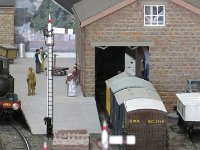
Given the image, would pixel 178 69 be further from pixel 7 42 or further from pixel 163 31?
pixel 7 42

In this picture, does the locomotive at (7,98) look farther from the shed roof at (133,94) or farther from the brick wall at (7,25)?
the brick wall at (7,25)

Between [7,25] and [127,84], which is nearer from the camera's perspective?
[127,84]

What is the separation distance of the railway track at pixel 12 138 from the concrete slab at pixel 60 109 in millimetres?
637

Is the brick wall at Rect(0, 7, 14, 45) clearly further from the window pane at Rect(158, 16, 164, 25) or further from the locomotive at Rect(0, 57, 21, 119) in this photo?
the locomotive at Rect(0, 57, 21, 119)

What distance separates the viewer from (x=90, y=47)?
33.8 metres

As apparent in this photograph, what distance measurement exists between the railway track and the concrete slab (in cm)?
64

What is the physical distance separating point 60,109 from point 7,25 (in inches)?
788

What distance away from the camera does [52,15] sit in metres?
52.2

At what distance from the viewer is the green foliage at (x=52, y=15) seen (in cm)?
5225

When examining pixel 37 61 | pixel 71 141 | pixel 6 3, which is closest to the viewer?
pixel 71 141

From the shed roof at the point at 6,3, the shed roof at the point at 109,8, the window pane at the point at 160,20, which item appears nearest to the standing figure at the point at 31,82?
the shed roof at the point at 109,8

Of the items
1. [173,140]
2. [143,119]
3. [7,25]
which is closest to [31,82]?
[173,140]

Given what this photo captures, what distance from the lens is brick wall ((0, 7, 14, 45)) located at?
50750 millimetres

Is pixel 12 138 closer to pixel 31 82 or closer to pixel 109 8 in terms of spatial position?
pixel 31 82
